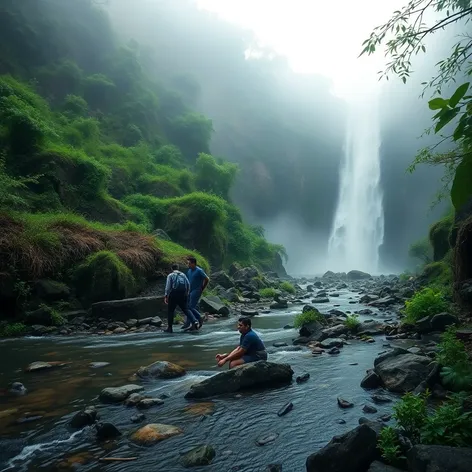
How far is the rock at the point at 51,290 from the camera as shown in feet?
40.7

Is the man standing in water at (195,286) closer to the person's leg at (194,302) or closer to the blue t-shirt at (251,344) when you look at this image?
the person's leg at (194,302)

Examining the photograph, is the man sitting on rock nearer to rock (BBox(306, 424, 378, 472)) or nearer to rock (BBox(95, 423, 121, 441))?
rock (BBox(95, 423, 121, 441))

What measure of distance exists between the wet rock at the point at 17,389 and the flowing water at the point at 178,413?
0.33 ft

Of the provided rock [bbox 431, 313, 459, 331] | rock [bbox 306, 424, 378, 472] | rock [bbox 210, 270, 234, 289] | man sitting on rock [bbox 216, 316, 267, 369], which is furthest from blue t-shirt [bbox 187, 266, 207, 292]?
rock [bbox 210, 270, 234, 289]

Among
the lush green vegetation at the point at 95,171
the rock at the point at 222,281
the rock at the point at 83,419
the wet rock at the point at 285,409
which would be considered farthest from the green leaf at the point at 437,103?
the rock at the point at 222,281

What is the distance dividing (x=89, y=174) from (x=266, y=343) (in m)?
17.5

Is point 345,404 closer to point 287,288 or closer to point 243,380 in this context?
point 243,380

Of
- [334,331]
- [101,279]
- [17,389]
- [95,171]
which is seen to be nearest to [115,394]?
[17,389]

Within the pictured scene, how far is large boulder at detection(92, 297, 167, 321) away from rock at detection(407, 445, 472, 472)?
11561 mm

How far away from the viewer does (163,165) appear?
42031 millimetres

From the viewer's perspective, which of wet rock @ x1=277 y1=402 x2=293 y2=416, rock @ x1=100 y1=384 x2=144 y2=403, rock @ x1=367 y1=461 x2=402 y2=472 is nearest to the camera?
rock @ x1=367 y1=461 x2=402 y2=472

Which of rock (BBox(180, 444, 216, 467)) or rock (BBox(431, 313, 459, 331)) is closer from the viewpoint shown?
rock (BBox(180, 444, 216, 467))

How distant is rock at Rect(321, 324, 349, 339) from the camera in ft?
31.4

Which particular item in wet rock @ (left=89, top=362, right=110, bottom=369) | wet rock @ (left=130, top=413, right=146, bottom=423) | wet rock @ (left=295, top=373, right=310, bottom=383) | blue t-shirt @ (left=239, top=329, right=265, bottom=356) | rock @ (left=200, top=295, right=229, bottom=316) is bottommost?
wet rock @ (left=130, top=413, right=146, bottom=423)
